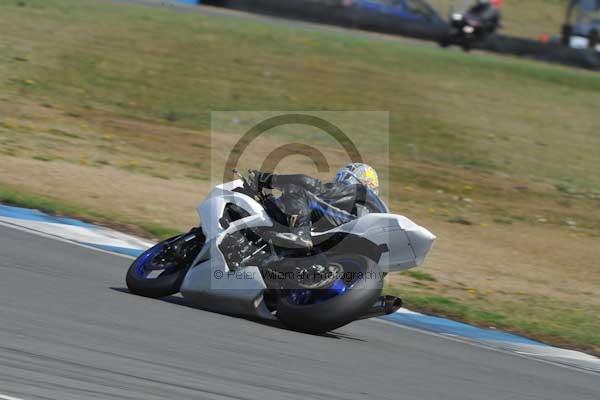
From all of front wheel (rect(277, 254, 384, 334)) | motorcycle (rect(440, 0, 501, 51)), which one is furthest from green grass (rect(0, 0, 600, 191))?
front wheel (rect(277, 254, 384, 334))

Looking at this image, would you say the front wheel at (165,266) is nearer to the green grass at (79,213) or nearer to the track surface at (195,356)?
the track surface at (195,356)

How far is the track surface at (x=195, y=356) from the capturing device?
5406 millimetres

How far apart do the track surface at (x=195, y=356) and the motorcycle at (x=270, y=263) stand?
159 mm

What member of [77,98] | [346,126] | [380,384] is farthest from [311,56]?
[380,384]

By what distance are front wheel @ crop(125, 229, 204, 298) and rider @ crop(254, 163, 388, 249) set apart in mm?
736

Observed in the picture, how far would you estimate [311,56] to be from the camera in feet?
80.3

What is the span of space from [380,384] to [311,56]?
1880cm

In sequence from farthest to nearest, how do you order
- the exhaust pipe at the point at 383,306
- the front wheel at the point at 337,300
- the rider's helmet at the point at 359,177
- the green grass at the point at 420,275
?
the green grass at the point at 420,275, the rider's helmet at the point at 359,177, the exhaust pipe at the point at 383,306, the front wheel at the point at 337,300

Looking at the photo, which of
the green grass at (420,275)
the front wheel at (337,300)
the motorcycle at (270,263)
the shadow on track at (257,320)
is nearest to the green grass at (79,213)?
the green grass at (420,275)

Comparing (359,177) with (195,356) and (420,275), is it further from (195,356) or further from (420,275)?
(420,275)

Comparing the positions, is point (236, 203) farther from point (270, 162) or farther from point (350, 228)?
point (270, 162)

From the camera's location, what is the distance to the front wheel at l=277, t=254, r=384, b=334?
7004mm

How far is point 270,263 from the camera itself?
7.46m

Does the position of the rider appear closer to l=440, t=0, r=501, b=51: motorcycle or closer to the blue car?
the blue car
